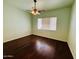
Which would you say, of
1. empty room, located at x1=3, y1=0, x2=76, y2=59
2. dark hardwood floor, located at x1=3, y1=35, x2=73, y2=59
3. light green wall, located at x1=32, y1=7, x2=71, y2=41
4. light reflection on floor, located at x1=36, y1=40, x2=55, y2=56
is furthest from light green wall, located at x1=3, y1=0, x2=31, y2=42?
light reflection on floor, located at x1=36, y1=40, x2=55, y2=56

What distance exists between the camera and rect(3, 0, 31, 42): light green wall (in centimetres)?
425

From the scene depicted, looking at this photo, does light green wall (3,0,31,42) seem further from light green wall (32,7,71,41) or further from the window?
light green wall (32,7,71,41)

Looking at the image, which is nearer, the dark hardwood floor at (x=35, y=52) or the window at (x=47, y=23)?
the dark hardwood floor at (x=35, y=52)

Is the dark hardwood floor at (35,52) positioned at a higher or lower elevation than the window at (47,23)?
Answer: lower

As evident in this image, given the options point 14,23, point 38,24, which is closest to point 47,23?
point 38,24

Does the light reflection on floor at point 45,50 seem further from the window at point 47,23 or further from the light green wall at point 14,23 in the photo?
the light green wall at point 14,23

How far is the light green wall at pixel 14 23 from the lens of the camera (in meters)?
4.25

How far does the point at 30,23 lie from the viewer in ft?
22.8

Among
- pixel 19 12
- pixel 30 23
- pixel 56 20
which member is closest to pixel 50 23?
pixel 56 20

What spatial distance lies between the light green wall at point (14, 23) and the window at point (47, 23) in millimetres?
1255

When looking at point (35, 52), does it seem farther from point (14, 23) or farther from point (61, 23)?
point (14, 23)

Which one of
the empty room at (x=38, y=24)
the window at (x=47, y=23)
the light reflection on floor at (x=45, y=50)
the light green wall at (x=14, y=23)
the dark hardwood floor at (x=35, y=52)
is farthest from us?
the window at (x=47, y=23)

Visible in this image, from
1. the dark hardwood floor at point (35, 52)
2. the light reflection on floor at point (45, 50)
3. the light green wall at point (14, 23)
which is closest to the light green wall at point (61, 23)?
the dark hardwood floor at point (35, 52)

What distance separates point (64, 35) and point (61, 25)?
74 centimetres
